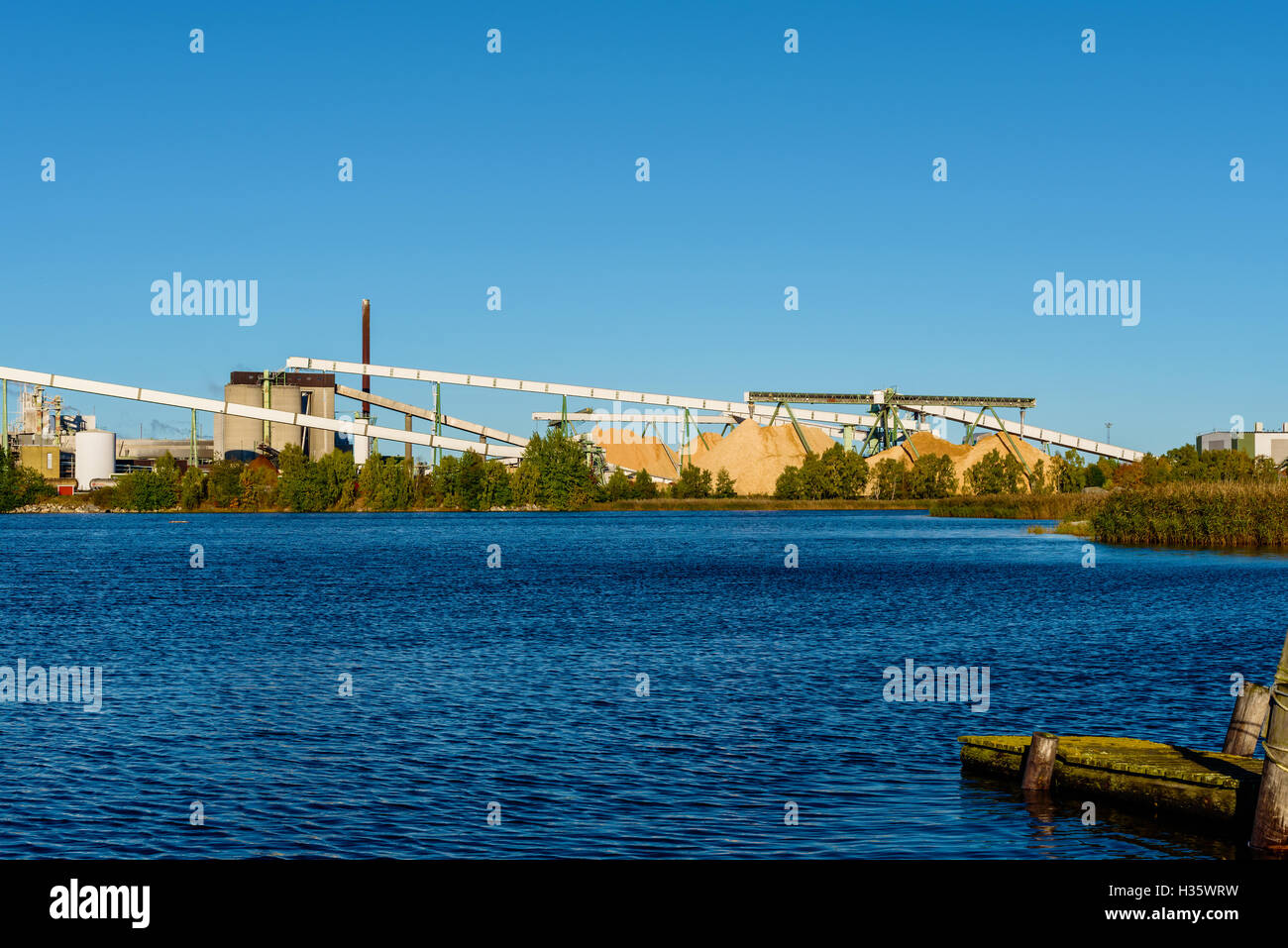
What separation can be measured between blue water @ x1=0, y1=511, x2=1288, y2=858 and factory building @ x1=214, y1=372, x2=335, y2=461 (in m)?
95.1

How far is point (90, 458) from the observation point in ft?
488

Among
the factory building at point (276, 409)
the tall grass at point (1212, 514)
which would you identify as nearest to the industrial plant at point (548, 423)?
the factory building at point (276, 409)

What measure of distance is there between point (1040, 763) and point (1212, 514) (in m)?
45.9

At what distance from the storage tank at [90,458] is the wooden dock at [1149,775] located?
151896 mm

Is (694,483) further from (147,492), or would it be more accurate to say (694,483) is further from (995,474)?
(147,492)

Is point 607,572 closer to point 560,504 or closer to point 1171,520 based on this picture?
point 1171,520

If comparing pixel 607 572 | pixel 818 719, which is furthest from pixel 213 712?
pixel 607 572

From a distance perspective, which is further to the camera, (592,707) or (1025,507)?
(1025,507)

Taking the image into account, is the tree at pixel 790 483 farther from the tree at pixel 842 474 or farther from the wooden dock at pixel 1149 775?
the wooden dock at pixel 1149 775

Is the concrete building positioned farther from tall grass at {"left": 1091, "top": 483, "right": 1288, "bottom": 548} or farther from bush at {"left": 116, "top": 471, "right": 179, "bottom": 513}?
tall grass at {"left": 1091, "top": 483, "right": 1288, "bottom": 548}

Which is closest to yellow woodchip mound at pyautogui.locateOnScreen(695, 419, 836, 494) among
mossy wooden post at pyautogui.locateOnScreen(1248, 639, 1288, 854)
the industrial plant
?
the industrial plant

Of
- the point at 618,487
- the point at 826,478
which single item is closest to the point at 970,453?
the point at 826,478
